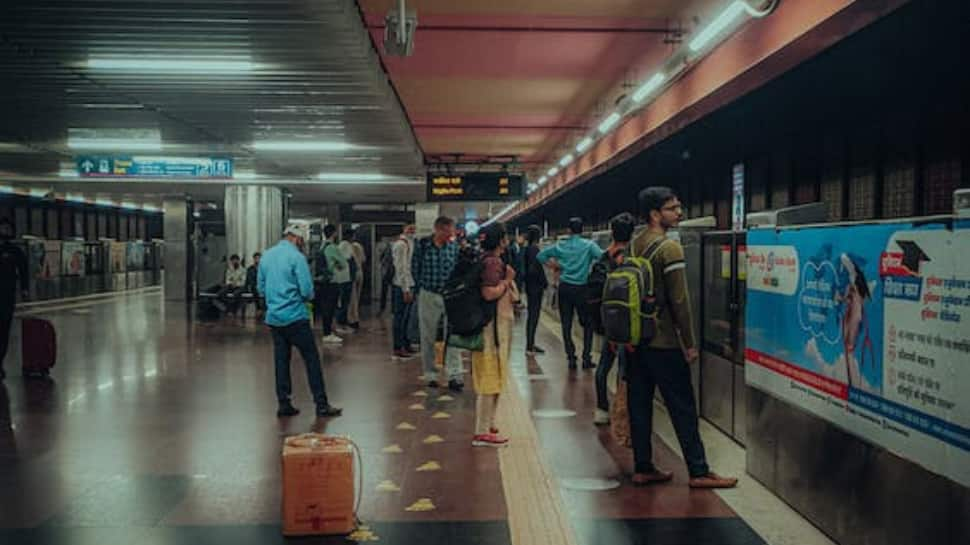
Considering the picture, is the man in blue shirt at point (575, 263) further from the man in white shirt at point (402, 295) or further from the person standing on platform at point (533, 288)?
the man in white shirt at point (402, 295)

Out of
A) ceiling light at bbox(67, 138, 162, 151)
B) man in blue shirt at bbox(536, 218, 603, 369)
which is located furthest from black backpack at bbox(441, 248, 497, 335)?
ceiling light at bbox(67, 138, 162, 151)

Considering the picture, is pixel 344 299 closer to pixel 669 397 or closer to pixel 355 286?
pixel 355 286

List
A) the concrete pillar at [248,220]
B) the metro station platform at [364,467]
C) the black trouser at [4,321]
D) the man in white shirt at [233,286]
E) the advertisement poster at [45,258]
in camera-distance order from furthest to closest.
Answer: the advertisement poster at [45,258]
the concrete pillar at [248,220]
the man in white shirt at [233,286]
the black trouser at [4,321]
the metro station platform at [364,467]

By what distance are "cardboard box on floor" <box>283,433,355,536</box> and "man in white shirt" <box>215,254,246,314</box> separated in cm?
1459

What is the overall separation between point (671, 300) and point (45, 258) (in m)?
24.2

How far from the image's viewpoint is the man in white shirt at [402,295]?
1127 centimetres

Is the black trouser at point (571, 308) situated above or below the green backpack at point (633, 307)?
below

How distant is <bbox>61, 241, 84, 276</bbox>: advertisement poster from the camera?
86.8ft

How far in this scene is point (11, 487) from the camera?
5305mm

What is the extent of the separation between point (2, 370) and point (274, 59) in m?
4.81

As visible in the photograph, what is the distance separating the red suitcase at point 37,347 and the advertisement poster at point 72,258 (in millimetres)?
18087

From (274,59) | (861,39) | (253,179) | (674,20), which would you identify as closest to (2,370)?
(274,59)

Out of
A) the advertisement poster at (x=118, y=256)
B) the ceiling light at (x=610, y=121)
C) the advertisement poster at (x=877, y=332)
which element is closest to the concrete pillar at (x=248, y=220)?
the advertisement poster at (x=118, y=256)

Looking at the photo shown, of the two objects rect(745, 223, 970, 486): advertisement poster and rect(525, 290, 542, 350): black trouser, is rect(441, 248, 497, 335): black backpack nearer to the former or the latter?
rect(745, 223, 970, 486): advertisement poster
